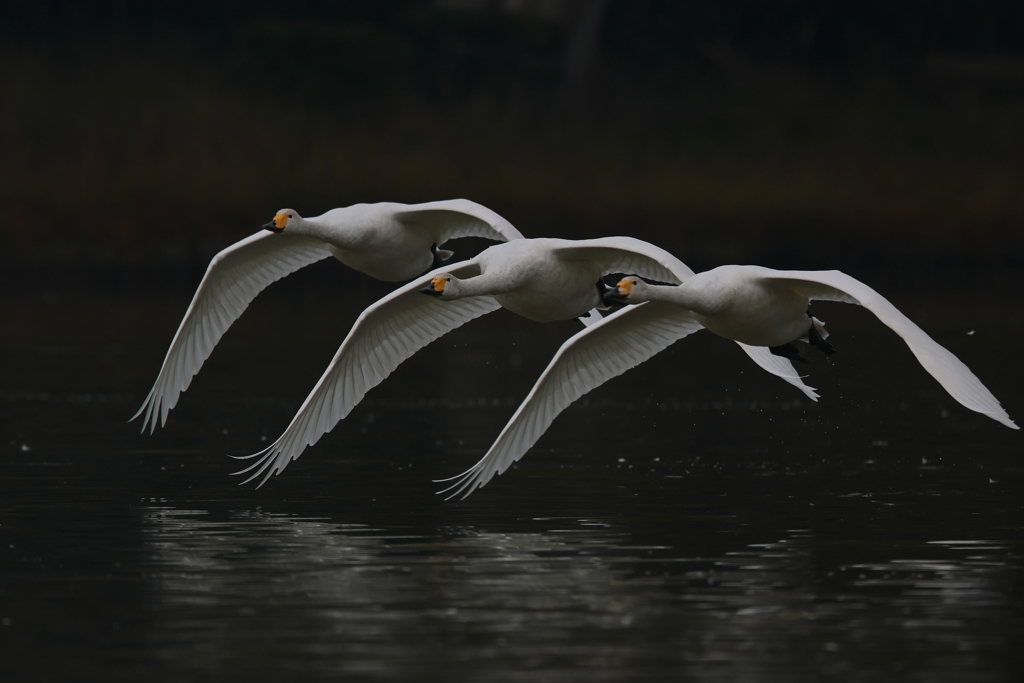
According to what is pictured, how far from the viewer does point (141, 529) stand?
16703 millimetres

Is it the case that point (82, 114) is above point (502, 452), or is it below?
above

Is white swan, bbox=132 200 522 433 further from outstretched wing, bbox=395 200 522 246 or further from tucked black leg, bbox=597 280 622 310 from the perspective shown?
tucked black leg, bbox=597 280 622 310

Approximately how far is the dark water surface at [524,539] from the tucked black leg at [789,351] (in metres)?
1.18

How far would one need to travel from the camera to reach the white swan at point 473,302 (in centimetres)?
1664

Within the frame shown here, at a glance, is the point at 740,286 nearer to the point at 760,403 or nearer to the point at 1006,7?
the point at 760,403

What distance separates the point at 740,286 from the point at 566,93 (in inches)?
1553

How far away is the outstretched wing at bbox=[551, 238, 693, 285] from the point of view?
16516 millimetres

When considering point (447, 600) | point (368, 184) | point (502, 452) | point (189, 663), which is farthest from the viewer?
point (368, 184)

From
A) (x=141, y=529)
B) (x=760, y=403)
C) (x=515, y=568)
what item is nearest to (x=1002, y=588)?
(x=515, y=568)

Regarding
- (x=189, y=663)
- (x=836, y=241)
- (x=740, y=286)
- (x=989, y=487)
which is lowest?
(x=189, y=663)

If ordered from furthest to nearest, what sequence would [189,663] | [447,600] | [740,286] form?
[740,286] → [447,600] → [189,663]

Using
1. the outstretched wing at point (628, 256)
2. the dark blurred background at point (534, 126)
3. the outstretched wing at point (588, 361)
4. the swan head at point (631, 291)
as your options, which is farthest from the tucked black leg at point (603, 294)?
the dark blurred background at point (534, 126)

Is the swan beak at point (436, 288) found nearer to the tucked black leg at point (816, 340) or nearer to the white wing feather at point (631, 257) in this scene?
the white wing feather at point (631, 257)

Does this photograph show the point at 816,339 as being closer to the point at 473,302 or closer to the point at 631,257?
the point at 631,257
